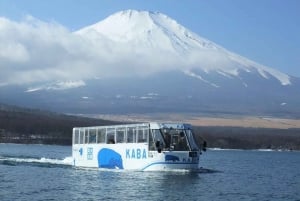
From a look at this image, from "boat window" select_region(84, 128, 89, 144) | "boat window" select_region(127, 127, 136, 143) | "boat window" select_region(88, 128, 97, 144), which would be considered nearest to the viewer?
"boat window" select_region(127, 127, 136, 143)

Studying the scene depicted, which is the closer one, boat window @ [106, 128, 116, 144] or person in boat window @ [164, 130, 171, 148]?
person in boat window @ [164, 130, 171, 148]

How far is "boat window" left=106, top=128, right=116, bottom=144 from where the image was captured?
5339cm

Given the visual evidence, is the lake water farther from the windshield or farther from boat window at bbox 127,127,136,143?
boat window at bbox 127,127,136,143

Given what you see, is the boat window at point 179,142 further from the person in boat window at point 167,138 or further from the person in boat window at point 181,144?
the person in boat window at point 167,138

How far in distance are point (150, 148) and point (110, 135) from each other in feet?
21.0

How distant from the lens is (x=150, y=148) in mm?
48594

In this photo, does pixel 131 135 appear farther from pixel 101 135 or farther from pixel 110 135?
pixel 101 135

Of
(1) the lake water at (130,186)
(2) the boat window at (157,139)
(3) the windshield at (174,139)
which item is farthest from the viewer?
(3) the windshield at (174,139)

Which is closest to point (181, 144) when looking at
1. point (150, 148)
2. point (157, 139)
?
point (157, 139)

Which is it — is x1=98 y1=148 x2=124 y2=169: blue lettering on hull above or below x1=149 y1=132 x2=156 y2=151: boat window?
below

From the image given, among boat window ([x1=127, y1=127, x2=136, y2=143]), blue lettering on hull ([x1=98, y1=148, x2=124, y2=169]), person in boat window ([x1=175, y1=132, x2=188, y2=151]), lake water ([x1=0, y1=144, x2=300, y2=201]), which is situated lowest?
lake water ([x1=0, y1=144, x2=300, y2=201])

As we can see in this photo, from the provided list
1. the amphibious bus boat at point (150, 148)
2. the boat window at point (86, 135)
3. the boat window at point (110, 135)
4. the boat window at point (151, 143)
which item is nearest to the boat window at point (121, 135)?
the amphibious bus boat at point (150, 148)

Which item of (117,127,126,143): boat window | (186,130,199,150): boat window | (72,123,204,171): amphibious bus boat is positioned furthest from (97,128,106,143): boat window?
(186,130,199,150): boat window

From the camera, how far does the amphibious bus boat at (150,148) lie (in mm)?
48469
